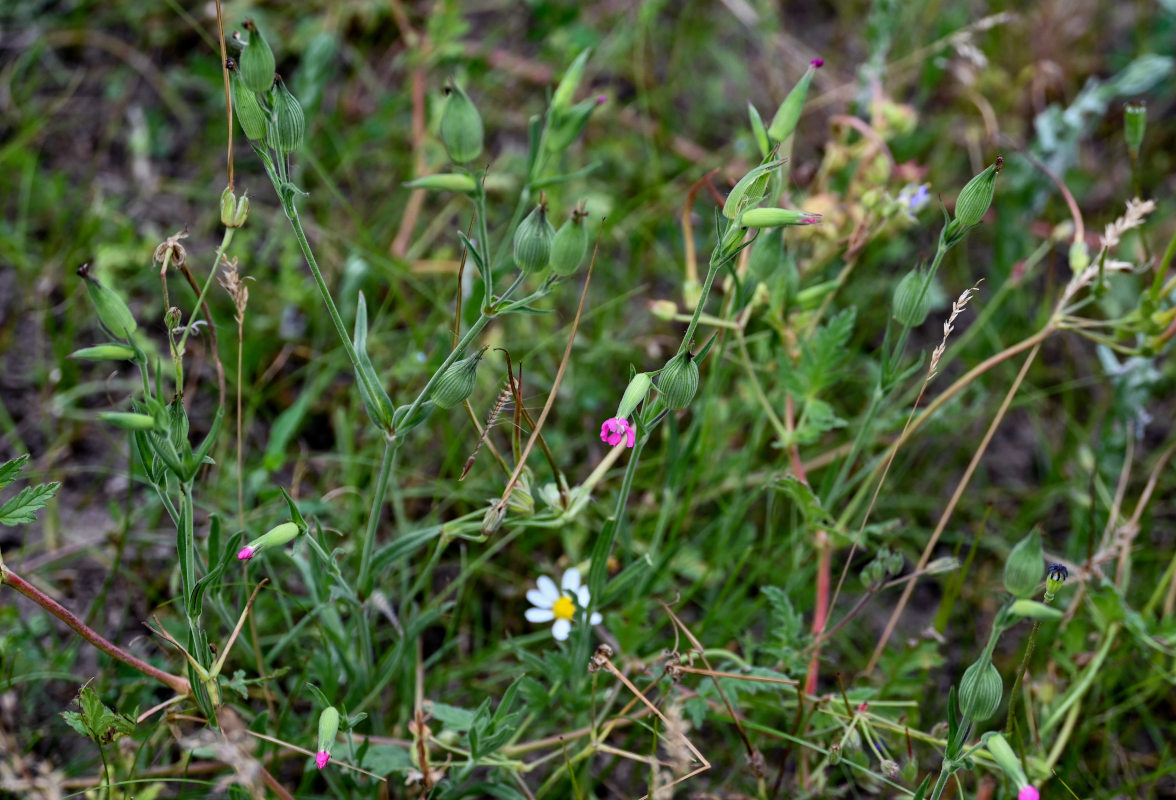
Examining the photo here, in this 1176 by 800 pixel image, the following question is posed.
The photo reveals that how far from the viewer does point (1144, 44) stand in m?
3.22

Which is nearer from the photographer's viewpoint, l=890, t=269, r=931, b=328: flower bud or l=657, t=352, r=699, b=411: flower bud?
l=657, t=352, r=699, b=411: flower bud

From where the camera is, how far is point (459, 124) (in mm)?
1429

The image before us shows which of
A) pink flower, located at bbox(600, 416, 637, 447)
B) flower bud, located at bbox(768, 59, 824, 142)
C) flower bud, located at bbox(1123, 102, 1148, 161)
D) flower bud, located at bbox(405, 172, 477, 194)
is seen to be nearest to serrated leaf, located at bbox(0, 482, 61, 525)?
flower bud, located at bbox(405, 172, 477, 194)

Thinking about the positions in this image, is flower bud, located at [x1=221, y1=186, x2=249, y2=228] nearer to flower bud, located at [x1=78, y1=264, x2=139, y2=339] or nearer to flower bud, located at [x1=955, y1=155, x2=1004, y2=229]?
flower bud, located at [x1=78, y1=264, x2=139, y2=339]

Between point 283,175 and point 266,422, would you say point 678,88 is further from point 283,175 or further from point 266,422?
point 283,175

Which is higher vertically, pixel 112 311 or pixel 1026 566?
pixel 112 311

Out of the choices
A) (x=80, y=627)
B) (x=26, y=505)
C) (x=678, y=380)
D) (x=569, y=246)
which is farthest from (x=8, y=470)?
(x=678, y=380)

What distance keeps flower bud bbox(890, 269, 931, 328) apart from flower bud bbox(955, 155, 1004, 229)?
15cm

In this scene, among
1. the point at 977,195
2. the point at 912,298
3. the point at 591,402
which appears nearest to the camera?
the point at 977,195

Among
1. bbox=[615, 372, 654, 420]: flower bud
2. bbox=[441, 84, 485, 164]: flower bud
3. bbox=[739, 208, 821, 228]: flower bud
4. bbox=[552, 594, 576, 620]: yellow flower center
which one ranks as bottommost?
bbox=[552, 594, 576, 620]: yellow flower center

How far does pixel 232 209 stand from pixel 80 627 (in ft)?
2.18

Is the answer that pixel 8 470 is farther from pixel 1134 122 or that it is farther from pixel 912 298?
pixel 1134 122

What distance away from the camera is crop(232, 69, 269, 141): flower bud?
1376 mm

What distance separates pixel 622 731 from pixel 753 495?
54cm
